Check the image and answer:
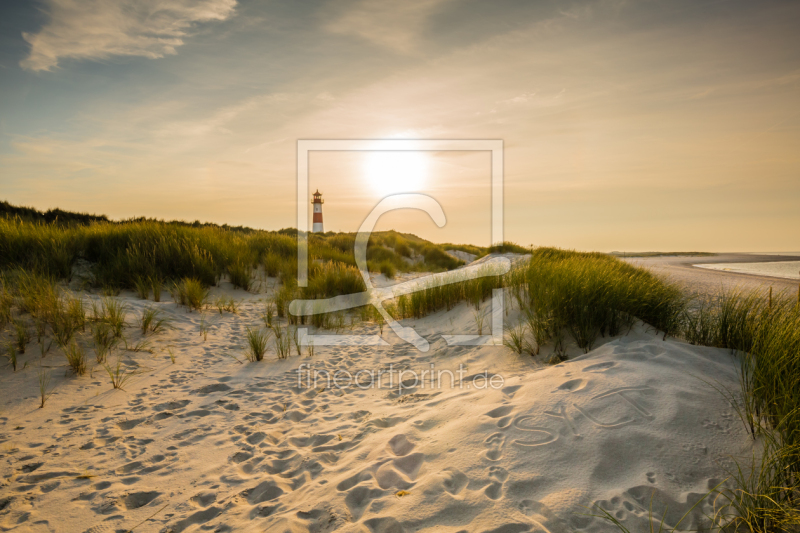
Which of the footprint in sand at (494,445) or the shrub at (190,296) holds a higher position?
the shrub at (190,296)

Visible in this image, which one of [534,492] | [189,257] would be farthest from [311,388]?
[189,257]

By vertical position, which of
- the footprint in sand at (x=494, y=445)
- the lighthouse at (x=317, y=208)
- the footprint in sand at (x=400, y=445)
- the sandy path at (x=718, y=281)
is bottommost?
the footprint in sand at (x=400, y=445)

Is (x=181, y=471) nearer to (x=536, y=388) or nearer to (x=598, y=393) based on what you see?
(x=536, y=388)

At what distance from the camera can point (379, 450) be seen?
282 cm

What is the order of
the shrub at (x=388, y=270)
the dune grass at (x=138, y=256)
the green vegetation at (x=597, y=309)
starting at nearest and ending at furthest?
the green vegetation at (x=597, y=309), the dune grass at (x=138, y=256), the shrub at (x=388, y=270)

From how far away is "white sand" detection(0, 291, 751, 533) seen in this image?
211cm

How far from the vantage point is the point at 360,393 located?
4.16 meters

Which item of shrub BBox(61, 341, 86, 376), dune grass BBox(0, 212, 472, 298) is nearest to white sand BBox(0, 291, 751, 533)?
shrub BBox(61, 341, 86, 376)

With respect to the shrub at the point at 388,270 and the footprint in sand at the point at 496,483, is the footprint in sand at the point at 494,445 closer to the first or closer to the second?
the footprint in sand at the point at 496,483

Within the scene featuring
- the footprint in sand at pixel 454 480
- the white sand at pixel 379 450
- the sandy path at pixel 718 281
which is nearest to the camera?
the white sand at pixel 379 450

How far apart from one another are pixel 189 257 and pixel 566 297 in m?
7.85

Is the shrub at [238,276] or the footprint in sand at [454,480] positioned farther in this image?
the shrub at [238,276]

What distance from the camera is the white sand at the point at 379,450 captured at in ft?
6.91

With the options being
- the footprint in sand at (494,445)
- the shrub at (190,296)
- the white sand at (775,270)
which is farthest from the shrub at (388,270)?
the footprint in sand at (494,445)
